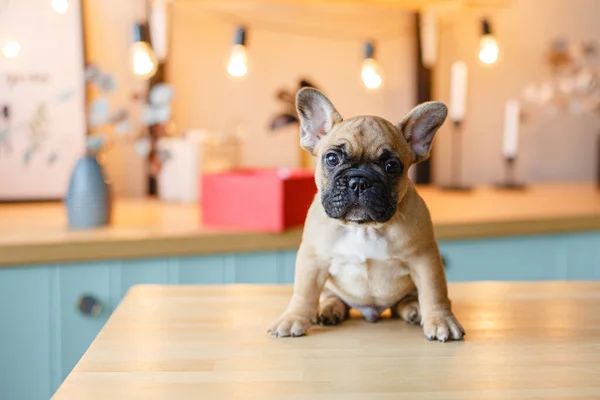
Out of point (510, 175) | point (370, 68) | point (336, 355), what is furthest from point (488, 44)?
point (336, 355)

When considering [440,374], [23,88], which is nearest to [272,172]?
[23,88]

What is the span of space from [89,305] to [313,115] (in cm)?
77

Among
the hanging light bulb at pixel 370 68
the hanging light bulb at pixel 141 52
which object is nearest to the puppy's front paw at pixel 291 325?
the hanging light bulb at pixel 141 52

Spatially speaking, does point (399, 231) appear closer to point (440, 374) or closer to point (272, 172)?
point (440, 374)

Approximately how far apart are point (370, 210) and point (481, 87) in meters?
1.74

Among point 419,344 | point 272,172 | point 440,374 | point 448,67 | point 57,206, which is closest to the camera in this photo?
point 440,374

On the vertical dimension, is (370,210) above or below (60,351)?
above

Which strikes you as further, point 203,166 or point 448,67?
point 448,67

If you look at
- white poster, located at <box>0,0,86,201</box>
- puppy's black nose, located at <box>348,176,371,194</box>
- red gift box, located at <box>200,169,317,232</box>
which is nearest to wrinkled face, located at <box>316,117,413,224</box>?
puppy's black nose, located at <box>348,176,371,194</box>

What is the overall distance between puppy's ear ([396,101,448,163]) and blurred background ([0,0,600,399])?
0.64 metres

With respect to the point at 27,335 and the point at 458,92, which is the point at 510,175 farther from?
the point at 27,335

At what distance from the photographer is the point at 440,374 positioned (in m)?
0.74

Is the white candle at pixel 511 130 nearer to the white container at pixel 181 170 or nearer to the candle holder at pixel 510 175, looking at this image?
the candle holder at pixel 510 175

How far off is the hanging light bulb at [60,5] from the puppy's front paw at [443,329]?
1493mm
